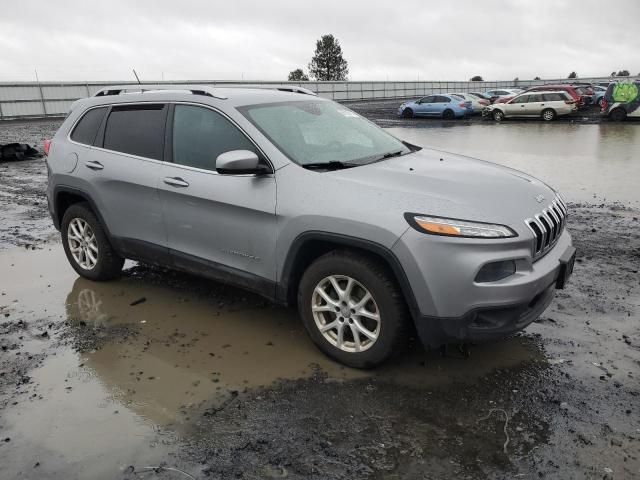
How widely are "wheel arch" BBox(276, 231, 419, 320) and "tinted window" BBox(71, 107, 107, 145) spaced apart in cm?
259

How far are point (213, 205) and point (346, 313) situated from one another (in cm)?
129

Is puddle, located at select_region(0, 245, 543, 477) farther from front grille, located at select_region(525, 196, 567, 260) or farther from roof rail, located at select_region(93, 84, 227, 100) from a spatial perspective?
roof rail, located at select_region(93, 84, 227, 100)

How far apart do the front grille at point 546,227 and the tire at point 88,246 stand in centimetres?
373

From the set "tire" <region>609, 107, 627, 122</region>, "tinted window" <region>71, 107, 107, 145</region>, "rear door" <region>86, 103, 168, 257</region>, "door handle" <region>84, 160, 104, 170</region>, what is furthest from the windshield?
"tire" <region>609, 107, 627, 122</region>

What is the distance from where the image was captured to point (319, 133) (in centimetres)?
423

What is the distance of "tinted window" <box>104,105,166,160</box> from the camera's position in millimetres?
4520

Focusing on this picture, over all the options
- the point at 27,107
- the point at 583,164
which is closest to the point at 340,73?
the point at 27,107

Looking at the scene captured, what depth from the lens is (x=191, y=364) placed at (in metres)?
3.79

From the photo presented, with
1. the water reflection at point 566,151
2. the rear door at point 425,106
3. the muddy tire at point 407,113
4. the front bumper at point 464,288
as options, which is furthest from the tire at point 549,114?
the front bumper at point 464,288

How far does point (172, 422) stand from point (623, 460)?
241cm

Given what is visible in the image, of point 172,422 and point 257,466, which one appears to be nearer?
point 257,466

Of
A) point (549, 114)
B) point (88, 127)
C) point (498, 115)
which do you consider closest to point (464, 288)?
point (88, 127)

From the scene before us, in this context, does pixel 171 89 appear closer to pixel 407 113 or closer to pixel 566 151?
pixel 566 151

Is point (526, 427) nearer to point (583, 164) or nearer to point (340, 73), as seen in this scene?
point (583, 164)
